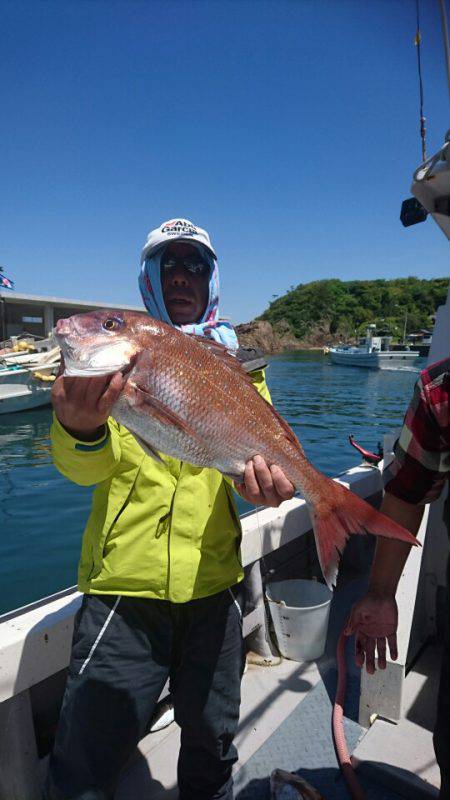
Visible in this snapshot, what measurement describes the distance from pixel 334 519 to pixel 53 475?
10.9 m

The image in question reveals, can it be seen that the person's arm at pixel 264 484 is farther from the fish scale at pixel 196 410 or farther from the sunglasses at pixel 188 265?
the sunglasses at pixel 188 265

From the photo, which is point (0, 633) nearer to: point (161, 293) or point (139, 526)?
point (139, 526)

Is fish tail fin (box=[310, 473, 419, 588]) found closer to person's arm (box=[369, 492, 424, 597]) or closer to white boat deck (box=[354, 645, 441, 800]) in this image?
person's arm (box=[369, 492, 424, 597])

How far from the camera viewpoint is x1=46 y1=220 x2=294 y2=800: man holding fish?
5.52 ft

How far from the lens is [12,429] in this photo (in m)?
17.6

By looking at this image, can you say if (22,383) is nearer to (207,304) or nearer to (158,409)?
(207,304)

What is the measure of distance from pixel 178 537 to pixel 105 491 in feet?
1.14

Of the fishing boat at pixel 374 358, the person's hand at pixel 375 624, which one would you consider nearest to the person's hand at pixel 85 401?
the person's hand at pixel 375 624

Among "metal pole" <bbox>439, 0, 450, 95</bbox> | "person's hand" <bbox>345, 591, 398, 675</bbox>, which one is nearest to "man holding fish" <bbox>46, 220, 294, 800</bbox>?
"person's hand" <bbox>345, 591, 398, 675</bbox>

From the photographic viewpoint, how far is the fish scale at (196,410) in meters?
1.73

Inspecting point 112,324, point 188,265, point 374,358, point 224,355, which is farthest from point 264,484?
point 374,358

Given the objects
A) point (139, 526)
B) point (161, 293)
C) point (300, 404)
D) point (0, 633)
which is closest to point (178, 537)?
point (139, 526)

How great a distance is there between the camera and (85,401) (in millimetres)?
1638

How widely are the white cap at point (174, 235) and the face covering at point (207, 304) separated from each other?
0.04 meters
